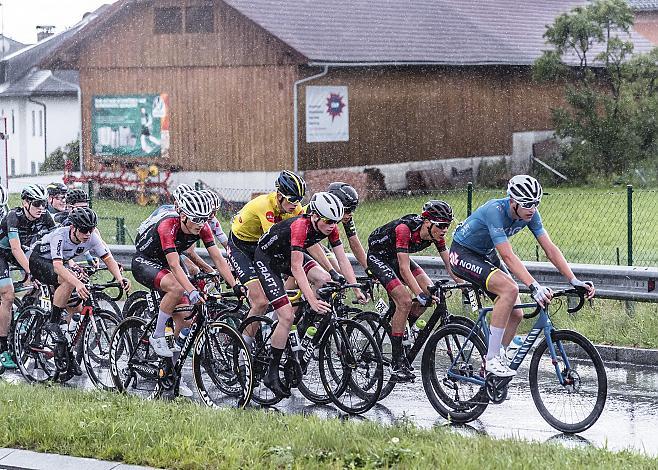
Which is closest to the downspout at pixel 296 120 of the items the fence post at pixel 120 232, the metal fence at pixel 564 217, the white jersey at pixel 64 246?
the metal fence at pixel 564 217

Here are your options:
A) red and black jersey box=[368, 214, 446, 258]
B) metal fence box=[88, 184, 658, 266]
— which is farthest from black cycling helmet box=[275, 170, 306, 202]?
metal fence box=[88, 184, 658, 266]

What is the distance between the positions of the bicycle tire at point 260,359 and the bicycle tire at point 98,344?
1346mm

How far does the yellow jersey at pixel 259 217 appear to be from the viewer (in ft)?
37.8

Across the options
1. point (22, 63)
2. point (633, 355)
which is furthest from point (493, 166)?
point (22, 63)

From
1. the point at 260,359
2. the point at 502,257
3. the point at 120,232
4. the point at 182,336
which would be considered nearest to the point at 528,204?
the point at 502,257

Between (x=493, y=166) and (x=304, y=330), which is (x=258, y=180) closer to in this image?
(x=493, y=166)

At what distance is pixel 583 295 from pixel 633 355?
10.2 feet

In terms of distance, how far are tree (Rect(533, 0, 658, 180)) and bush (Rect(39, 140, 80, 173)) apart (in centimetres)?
2191

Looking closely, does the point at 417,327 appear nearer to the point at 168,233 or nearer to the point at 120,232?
the point at 168,233

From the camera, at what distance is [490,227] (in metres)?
9.80

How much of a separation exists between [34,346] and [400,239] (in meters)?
3.81

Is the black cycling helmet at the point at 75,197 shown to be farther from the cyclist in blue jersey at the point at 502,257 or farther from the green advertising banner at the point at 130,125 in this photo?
the green advertising banner at the point at 130,125

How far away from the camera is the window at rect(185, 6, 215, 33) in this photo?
32.9m

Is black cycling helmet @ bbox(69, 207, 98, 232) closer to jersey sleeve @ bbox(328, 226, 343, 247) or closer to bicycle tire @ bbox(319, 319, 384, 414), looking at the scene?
jersey sleeve @ bbox(328, 226, 343, 247)
